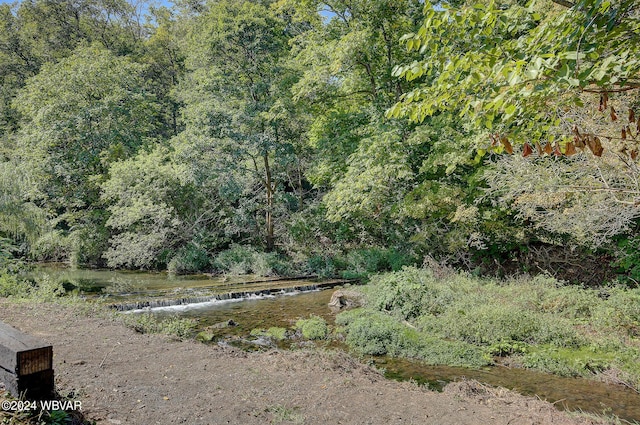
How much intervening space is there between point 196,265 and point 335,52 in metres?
11.0

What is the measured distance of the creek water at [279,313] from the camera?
19.2ft

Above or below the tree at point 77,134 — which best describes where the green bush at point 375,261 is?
below

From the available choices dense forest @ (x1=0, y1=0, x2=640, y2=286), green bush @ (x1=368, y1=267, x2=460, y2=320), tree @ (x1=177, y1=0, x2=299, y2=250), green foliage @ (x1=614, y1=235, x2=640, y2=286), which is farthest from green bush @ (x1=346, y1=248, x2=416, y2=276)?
green foliage @ (x1=614, y1=235, x2=640, y2=286)

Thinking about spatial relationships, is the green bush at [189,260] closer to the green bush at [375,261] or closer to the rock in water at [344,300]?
Result: the green bush at [375,261]

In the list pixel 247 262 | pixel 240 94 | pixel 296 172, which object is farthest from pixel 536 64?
pixel 296 172

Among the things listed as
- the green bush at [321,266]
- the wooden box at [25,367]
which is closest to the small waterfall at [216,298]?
the green bush at [321,266]

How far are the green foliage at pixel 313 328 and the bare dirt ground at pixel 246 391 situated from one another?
176 centimetres

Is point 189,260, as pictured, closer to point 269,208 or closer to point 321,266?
point 269,208

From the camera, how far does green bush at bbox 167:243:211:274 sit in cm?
1848

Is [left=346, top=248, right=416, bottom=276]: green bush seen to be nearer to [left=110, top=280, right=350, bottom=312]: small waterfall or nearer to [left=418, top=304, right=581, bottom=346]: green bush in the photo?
[left=110, top=280, right=350, bottom=312]: small waterfall

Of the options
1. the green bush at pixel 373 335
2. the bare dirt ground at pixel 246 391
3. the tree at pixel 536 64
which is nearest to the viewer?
the tree at pixel 536 64

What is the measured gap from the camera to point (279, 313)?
10875 mm

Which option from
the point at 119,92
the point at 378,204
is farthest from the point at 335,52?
the point at 119,92

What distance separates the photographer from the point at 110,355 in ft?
19.2
